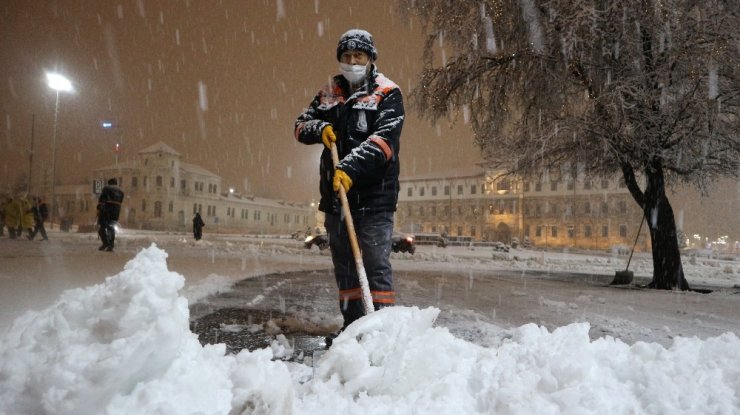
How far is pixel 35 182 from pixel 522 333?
100956 mm

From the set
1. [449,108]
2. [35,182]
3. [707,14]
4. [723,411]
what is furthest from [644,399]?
[35,182]

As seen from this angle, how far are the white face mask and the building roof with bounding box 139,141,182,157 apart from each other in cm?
7878

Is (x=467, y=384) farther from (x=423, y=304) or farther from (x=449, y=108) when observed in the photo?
(x=449, y=108)

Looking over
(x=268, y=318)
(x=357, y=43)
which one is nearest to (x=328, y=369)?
(x=268, y=318)

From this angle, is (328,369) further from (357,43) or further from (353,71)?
(357,43)

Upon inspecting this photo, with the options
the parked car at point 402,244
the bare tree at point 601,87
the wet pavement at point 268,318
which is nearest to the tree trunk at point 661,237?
the bare tree at point 601,87

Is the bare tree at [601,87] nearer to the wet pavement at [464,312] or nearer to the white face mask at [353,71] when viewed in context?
the wet pavement at [464,312]

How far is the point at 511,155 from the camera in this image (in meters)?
9.63

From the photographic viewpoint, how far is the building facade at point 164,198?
72688 mm

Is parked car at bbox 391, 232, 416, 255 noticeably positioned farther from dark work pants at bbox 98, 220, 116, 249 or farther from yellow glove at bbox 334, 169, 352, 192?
yellow glove at bbox 334, 169, 352, 192

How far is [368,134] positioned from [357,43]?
27.2 inches

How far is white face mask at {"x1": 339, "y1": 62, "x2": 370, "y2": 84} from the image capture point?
3418 mm

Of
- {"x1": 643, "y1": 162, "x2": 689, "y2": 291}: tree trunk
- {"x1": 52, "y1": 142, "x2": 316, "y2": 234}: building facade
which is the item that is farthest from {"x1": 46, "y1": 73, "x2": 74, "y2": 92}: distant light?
{"x1": 52, "y1": 142, "x2": 316, "y2": 234}: building facade

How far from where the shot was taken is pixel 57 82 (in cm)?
2564
